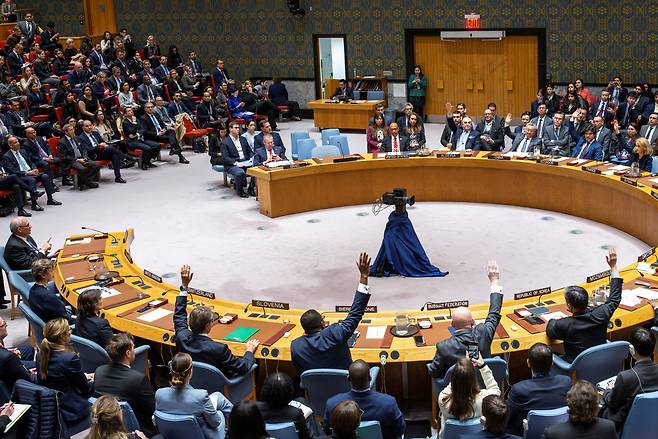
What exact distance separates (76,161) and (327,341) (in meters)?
11.4

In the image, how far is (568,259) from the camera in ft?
36.7

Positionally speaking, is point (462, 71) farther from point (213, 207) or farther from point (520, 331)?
point (520, 331)

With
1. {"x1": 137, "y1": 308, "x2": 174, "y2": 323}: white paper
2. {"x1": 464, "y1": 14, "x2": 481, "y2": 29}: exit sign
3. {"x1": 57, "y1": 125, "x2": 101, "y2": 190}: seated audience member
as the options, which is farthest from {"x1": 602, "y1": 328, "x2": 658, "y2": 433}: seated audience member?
{"x1": 464, "y1": 14, "x2": 481, "y2": 29}: exit sign

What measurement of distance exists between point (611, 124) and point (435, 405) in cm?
1191

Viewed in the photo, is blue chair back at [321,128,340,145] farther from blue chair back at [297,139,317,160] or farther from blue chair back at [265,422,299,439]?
blue chair back at [265,422,299,439]

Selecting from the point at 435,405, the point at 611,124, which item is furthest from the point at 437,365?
the point at 611,124

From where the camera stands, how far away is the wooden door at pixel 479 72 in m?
20.3

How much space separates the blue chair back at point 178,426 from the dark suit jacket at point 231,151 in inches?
401

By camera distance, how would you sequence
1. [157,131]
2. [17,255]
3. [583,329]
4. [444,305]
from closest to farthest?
1. [583,329]
2. [444,305]
3. [17,255]
4. [157,131]

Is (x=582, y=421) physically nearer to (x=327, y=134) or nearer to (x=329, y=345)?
(x=329, y=345)

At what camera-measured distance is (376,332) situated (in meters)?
7.38

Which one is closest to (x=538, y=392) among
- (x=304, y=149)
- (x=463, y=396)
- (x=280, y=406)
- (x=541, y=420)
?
(x=541, y=420)

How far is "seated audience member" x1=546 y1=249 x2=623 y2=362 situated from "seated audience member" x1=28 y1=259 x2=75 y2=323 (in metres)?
4.46

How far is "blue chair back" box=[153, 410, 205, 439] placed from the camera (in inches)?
221
